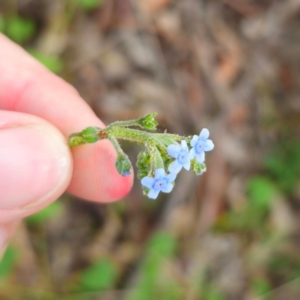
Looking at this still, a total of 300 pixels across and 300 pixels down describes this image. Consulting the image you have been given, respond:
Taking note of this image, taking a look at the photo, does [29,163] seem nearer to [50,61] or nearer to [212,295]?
[50,61]

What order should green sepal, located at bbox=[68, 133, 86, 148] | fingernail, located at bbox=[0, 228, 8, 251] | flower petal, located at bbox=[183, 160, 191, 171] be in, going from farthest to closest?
fingernail, located at bbox=[0, 228, 8, 251], green sepal, located at bbox=[68, 133, 86, 148], flower petal, located at bbox=[183, 160, 191, 171]

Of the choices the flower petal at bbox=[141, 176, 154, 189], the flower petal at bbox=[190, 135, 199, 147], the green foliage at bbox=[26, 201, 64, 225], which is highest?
the green foliage at bbox=[26, 201, 64, 225]

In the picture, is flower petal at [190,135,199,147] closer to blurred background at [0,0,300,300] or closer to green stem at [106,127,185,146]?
green stem at [106,127,185,146]

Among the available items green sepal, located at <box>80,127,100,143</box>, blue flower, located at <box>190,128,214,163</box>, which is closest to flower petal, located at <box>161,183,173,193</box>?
blue flower, located at <box>190,128,214,163</box>

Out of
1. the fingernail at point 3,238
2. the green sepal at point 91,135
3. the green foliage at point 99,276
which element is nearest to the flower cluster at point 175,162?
the green sepal at point 91,135

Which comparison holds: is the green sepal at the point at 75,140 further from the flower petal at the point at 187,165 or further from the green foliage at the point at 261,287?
the green foliage at the point at 261,287

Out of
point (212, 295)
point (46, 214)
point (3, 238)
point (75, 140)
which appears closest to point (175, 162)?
point (75, 140)
